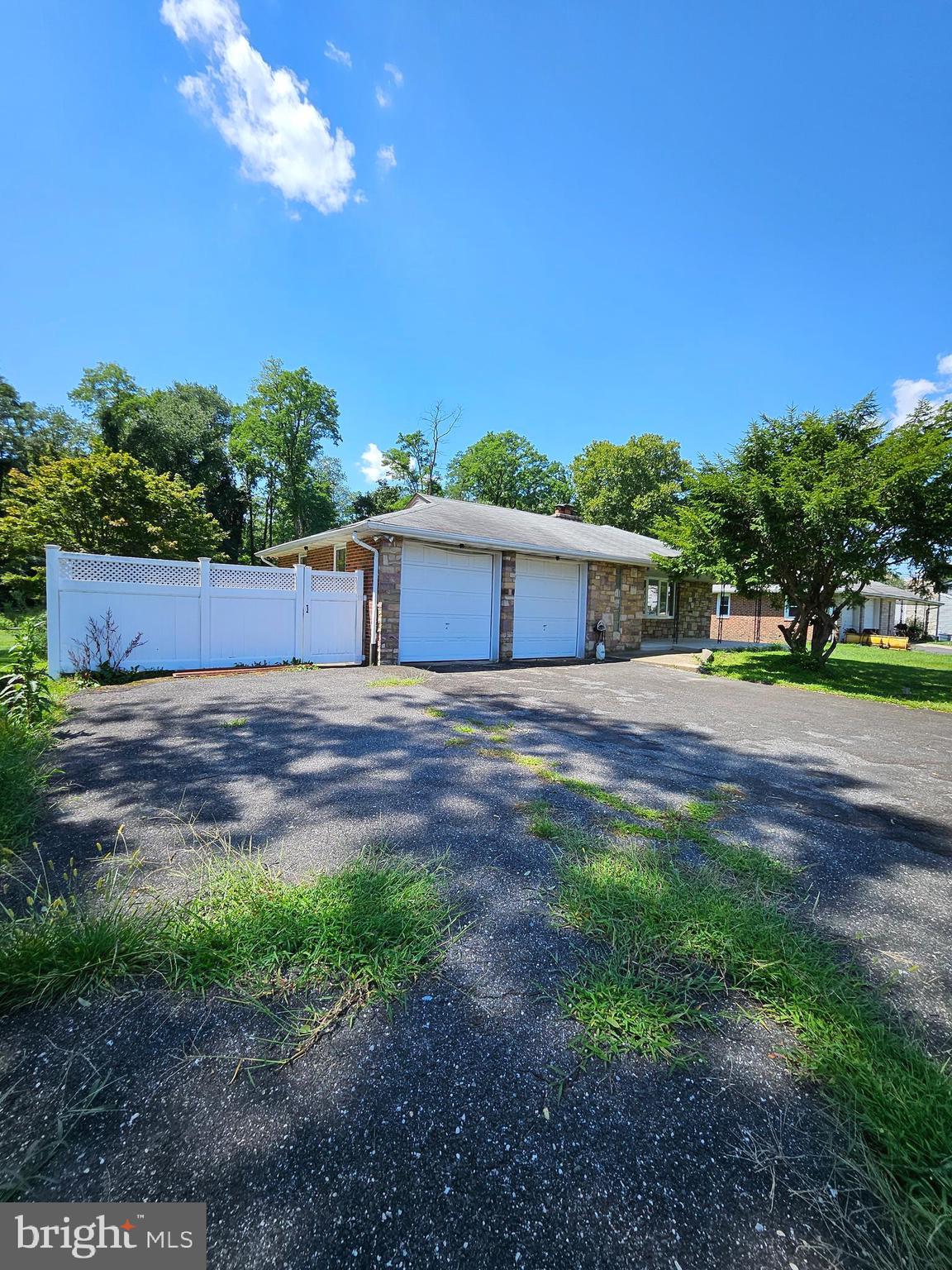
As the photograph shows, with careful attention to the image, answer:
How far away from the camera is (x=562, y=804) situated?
3395mm

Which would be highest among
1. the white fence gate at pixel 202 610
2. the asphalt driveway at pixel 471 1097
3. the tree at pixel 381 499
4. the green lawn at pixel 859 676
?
the tree at pixel 381 499

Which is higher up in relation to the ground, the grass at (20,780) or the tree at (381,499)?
the tree at (381,499)

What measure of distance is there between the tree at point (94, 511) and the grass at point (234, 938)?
14289mm

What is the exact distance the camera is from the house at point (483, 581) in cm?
998

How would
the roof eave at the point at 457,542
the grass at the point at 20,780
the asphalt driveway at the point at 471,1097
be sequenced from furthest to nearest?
the roof eave at the point at 457,542, the grass at the point at 20,780, the asphalt driveway at the point at 471,1097

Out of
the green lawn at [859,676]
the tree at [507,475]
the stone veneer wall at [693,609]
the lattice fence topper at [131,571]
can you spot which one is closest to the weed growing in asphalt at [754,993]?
the lattice fence topper at [131,571]

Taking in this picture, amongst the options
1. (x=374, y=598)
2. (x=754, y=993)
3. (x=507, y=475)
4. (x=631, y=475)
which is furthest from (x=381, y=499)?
(x=754, y=993)

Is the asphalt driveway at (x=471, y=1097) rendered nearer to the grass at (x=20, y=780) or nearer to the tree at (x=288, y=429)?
the grass at (x=20, y=780)

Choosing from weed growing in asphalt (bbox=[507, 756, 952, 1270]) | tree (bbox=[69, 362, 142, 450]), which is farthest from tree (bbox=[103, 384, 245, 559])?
weed growing in asphalt (bbox=[507, 756, 952, 1270])

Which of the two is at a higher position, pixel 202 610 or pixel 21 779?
pixel 202 610

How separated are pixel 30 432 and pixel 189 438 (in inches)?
363

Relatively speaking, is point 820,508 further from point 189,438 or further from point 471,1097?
point 189,438

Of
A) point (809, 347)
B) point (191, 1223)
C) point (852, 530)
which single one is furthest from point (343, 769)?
A: point (809, 347)

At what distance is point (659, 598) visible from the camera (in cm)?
1847
